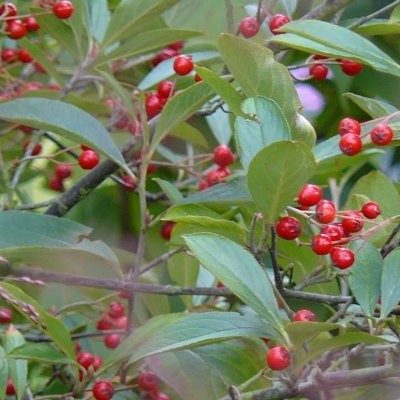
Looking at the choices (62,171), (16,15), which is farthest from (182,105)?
(62,171)

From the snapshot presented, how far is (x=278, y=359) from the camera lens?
1057mm

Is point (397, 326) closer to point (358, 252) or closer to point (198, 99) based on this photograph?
point (358, 252)

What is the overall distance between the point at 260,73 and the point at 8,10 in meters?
0.57

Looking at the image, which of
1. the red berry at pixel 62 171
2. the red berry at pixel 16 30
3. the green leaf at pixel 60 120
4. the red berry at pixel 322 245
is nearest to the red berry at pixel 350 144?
the red berry at pixel 322 245

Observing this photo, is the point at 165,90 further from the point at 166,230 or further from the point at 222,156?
the point at 166,230

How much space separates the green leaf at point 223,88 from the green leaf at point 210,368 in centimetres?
34

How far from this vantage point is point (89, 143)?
4.42 ft

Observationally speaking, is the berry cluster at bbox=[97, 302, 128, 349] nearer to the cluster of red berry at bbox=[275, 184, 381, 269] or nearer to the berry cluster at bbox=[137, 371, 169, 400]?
the berry cluster at bbox=[137, 371, 169, 400]

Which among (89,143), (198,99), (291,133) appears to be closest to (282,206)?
(291,133)

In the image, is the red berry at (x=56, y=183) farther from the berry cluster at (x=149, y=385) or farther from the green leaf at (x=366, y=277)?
the green leaf at (x=366, y=277)

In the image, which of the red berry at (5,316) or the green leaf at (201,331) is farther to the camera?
the red berry at (5,316)

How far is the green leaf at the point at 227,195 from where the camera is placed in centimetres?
122

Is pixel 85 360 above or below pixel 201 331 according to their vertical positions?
below

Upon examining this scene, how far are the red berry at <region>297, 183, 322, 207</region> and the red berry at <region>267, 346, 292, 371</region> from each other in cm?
16
